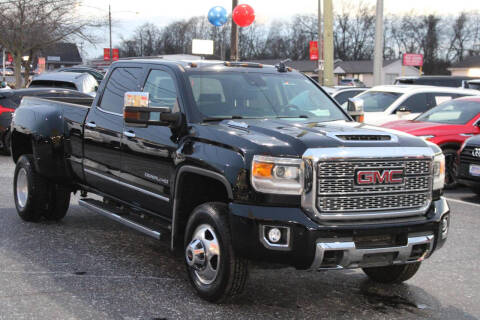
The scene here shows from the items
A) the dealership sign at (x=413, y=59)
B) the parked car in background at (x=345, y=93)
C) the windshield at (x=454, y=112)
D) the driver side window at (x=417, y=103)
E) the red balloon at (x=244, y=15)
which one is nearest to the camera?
the windshield at (x=454, y=112)

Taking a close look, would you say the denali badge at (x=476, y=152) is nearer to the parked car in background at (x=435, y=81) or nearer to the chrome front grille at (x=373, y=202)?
the chrome front grille at (x=373, y=202)

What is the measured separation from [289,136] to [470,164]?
6.53 m

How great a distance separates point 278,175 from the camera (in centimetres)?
472

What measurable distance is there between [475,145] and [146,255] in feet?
19.8

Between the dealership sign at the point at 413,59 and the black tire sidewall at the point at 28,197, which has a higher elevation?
the dealership sign at the point at 413,59

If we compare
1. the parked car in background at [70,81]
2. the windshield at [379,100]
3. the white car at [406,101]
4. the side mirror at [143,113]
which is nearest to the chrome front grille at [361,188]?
the side mirror at [143,113]

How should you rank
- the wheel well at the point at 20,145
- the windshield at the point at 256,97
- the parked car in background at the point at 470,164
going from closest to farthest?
the windshield at the point at 256,97 < the wheel well at the point at 20,145 < the parked car in background at the point at 470,164

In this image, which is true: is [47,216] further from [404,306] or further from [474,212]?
[474,212]

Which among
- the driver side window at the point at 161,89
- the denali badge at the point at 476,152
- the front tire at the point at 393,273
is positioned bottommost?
the front tire at the point at 393,273

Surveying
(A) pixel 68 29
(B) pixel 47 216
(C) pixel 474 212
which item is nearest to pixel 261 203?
(B) pixel 47 216

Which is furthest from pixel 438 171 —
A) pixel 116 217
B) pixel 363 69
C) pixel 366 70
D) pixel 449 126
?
pixel 363 69

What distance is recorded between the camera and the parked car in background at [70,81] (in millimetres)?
17328

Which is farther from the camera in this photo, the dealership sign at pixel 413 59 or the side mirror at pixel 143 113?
the dealership sign at pixel 413 59

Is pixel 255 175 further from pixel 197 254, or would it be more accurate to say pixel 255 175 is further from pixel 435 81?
pixel 435 81
